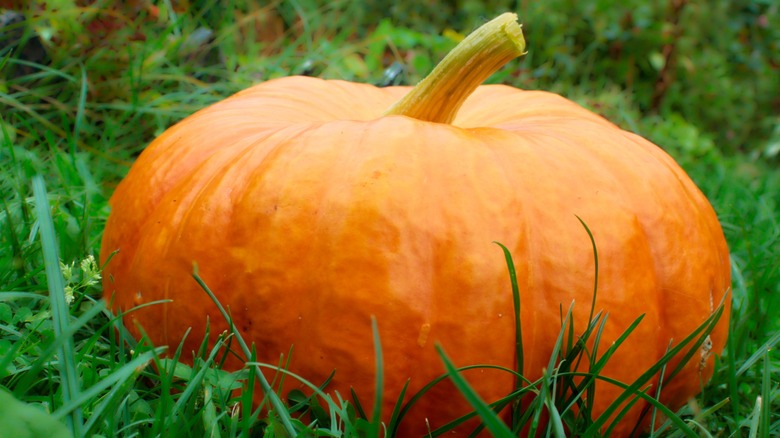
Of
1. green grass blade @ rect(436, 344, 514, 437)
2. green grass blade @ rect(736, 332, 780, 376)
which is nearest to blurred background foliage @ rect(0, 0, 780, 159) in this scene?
green grass blade @ rect(736, 332, 780, 376)

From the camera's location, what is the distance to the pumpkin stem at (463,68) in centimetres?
145

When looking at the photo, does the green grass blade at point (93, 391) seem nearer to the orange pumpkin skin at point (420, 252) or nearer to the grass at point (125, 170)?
the grass at point (125, 170)

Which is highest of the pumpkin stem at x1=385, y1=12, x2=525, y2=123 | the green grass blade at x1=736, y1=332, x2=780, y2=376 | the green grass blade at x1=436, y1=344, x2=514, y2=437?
the pumpkin stem at x1=385, y1=12, x2=525, y2=123

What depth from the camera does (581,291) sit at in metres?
1.23

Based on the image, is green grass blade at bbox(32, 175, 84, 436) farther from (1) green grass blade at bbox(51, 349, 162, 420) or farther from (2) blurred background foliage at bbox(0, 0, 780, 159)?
(2) blurred background foliage at bbox(0, 0, 780, 159)

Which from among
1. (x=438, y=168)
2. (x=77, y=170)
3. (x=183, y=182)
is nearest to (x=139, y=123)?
(x=77, y=170)

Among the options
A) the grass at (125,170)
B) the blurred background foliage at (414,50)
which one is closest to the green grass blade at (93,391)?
the grass at (125,170)

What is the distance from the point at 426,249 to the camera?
120 centimetres

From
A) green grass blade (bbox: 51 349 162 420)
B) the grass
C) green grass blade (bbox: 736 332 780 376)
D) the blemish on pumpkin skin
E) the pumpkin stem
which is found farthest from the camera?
the pumpkin stem

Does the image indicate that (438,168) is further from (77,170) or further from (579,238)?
(77,170)

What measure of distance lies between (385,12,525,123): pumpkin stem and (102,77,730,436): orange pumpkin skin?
5.0 inches

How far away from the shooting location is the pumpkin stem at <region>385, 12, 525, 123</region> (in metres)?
1.45

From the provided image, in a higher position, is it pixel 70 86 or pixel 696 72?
pixel 70 86

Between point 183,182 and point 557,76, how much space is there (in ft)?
9.96
